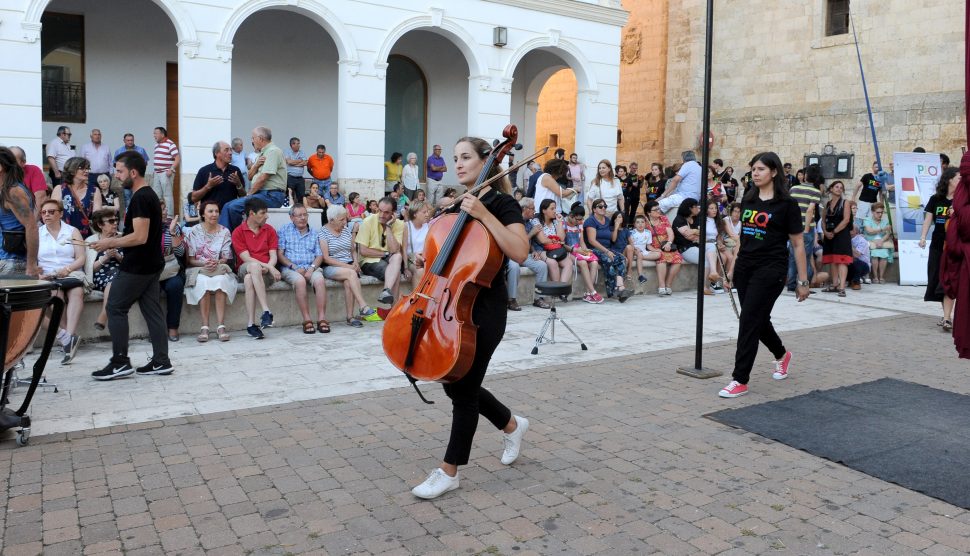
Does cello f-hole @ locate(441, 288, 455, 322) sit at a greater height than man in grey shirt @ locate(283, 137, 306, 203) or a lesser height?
lesser

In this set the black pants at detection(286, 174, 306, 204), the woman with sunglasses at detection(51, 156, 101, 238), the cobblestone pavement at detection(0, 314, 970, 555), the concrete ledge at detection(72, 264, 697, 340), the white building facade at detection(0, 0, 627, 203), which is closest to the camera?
the cobblestone pavement at detection(0, 314, 970, 555)

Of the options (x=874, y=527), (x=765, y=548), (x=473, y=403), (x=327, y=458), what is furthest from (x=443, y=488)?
(x=874, y=527)

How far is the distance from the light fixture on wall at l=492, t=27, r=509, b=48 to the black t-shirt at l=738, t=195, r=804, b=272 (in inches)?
429

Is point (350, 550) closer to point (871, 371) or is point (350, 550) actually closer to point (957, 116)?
point (871, 371)

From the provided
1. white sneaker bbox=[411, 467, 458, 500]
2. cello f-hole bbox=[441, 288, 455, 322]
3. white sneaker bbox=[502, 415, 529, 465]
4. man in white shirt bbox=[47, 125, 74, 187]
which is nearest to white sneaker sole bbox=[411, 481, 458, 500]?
white sneaker bbox=[411, 467, 458, 500]

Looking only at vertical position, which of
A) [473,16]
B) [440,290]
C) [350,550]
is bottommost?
[350,550]

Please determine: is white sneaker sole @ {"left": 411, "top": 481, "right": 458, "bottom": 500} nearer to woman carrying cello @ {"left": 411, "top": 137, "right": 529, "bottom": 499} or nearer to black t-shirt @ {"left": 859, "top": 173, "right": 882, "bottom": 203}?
woman carrying cello @ {"left": 411, "top": 137, "right": 529, "bottom": 499}

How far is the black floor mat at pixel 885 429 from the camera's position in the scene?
15.6 feet

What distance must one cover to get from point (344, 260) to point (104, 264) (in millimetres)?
2566

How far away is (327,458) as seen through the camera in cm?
486

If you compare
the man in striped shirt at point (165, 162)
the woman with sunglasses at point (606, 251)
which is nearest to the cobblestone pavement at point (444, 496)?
the woman with sunglasses at point (606, 251)

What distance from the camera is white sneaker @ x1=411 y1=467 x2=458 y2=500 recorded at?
13.9 feet

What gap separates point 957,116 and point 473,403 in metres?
18.1

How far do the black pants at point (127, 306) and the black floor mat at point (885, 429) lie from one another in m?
4.37
